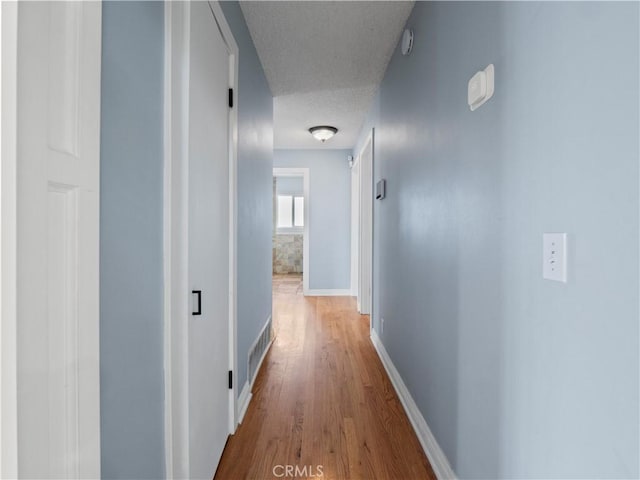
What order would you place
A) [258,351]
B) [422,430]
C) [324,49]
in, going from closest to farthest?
1. [422,430]
2. [324,49]
3. [258,351]

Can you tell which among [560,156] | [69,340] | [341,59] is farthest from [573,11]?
[341,59]

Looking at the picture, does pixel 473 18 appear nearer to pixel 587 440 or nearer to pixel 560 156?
pixel 560 156

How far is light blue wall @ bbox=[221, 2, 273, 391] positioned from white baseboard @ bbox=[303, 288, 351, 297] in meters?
2.62

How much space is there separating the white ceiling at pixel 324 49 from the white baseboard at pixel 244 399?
2292mm

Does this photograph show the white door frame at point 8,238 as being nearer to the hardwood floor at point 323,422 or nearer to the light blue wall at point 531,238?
the light blue wall at point 531,238

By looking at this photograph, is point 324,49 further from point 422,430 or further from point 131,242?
point 422,430

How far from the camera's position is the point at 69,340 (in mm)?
644

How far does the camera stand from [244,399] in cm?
216

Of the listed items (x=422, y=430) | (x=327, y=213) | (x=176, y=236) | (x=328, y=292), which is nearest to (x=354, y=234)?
(x=327, y=213)

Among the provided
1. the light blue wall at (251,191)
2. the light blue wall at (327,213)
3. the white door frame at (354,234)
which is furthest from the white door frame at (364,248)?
the light blue wall at (251,191)

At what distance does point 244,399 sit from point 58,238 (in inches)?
71.6

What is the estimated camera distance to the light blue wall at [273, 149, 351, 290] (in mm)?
5812

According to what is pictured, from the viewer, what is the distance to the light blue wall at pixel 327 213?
19.1 ft

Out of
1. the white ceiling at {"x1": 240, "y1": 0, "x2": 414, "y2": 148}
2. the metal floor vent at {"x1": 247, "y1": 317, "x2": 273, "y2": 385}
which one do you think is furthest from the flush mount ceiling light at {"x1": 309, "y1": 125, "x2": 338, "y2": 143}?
the metal floor vent at {"x1": 247, "y1": 317, "x2": 273, "y2": 385}
